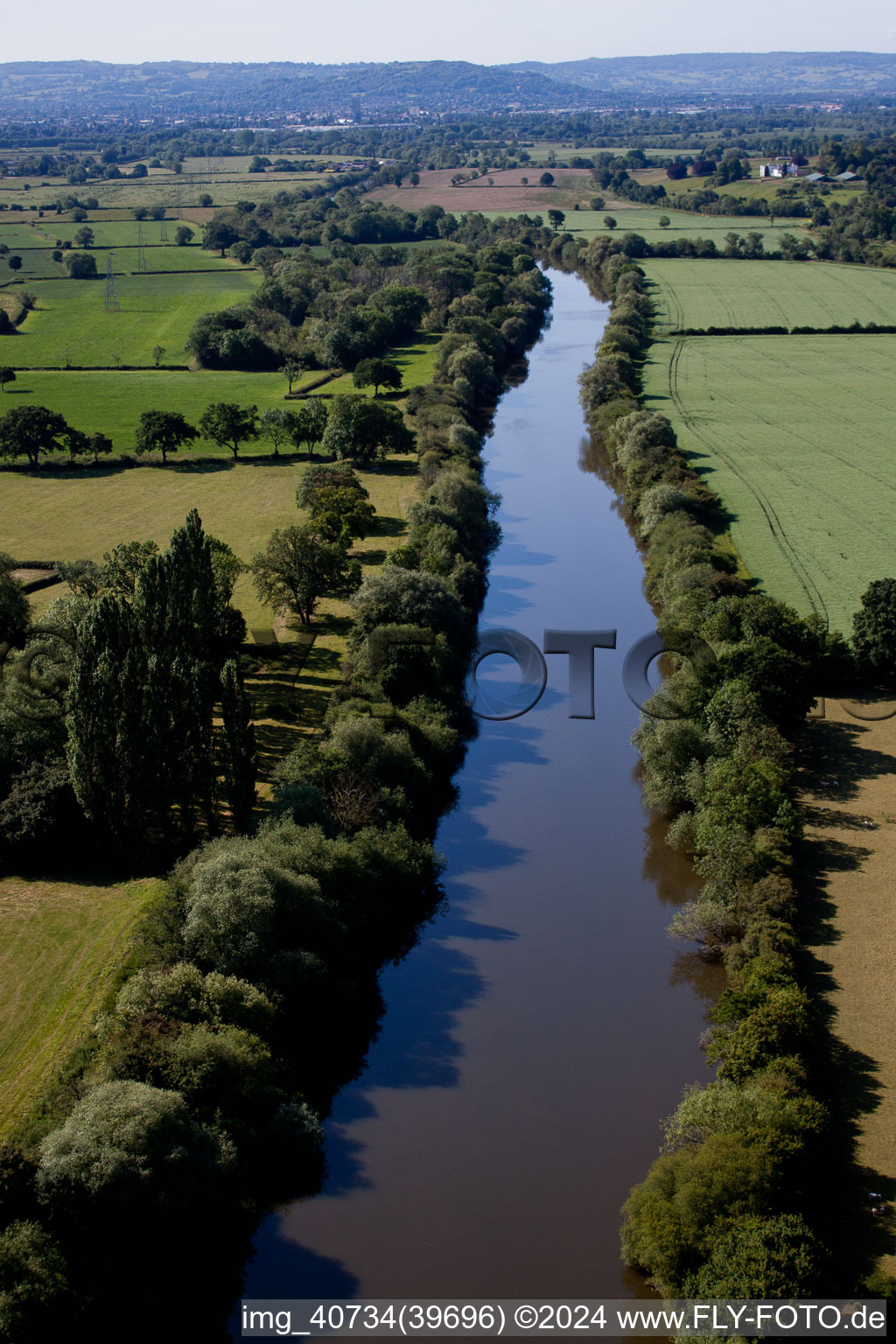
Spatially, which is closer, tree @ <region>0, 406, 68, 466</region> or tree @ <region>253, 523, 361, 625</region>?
tree @ <region>253, 523, 361, 625</region>

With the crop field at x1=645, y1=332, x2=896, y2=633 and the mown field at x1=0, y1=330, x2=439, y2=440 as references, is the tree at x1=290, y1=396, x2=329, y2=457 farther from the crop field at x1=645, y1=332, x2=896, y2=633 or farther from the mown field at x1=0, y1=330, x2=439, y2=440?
the crop field at x1=645, y1=332, x2=896, y2=633

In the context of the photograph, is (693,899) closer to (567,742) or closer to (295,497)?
(567,742)

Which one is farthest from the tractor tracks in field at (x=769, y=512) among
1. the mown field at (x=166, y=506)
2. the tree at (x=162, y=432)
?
the tree at (x=162, y=432)

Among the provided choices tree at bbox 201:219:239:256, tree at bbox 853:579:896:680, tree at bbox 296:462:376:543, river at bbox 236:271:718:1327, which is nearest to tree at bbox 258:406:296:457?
tree at bbox 296:462:376:543

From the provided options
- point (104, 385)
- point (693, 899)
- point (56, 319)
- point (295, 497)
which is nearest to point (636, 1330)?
point (693, 899)

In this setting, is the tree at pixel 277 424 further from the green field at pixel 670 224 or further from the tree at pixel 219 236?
the green field at pixel 670 224

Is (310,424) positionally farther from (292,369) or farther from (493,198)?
(493,198)
